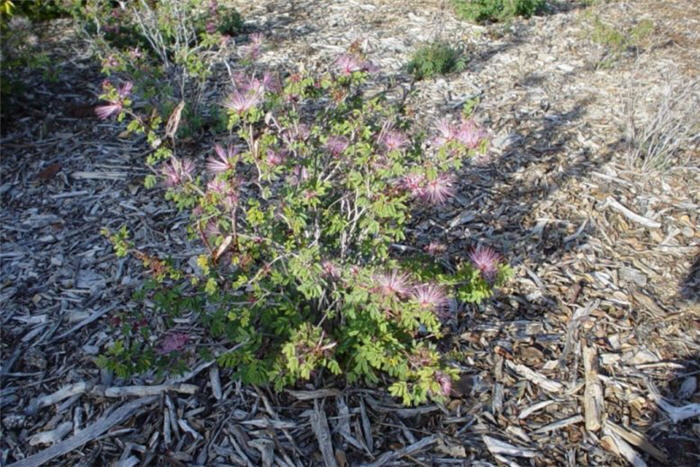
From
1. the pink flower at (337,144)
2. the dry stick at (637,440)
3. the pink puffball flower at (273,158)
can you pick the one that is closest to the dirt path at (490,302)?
the dry stick at (637,440)

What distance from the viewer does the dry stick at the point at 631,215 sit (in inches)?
134

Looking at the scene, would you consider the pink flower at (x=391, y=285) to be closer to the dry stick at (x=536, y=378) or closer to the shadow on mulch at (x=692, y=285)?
the dry stick at (x=536, y=378)

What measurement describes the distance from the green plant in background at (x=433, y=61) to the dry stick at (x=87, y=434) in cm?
352

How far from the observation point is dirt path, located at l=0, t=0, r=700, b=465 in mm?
2270

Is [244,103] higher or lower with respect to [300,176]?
higher

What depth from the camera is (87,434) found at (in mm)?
2246

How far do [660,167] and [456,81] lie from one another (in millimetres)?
1846

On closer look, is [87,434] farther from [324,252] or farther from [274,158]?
[274,158]

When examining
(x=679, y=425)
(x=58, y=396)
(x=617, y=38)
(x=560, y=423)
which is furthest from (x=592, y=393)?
(x=617, y=38)

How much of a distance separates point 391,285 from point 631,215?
2.24 m

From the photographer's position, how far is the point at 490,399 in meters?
2.44

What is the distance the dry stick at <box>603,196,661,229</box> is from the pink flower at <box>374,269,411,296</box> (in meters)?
2.10

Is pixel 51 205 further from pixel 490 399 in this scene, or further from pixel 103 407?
pixel 490 399

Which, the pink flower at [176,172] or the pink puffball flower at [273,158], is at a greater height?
the pink puffball flower at [273,158]
